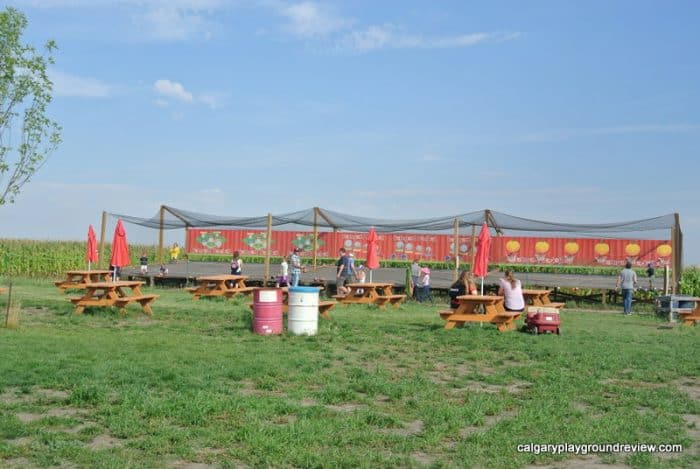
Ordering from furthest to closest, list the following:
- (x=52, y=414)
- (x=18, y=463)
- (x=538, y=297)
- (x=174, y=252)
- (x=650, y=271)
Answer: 1. (x=174, y=252)
2. (x=650, y=271)
3. (x=538, y=297)
4. (x=52, y=414)
5. (x=18, y=463)

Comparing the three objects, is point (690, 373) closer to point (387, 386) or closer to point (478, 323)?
point (387, 386)

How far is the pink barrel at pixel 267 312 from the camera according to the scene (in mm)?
13591

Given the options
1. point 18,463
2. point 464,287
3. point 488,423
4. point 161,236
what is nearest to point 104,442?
point 18,463

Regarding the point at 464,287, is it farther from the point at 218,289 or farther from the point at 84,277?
the point at 84,277

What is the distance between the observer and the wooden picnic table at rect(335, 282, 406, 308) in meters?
21.4

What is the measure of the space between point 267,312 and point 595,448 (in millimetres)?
8187

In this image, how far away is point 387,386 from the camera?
8500mm

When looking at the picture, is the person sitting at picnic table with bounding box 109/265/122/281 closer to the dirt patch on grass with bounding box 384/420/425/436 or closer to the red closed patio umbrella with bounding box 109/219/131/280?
the red closed patio umbrella with bounding box 109/219/131/280

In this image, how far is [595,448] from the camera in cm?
612

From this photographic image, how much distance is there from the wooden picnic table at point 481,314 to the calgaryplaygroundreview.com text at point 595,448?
8.64 m

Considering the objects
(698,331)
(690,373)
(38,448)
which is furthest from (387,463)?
(698,331)

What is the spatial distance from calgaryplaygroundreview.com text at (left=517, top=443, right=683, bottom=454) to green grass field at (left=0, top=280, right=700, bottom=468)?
80 millimetres

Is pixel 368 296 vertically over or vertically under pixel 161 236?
under

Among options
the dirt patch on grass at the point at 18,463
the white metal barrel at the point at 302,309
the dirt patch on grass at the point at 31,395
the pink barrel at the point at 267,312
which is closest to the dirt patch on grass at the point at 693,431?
the dirt patch on grass at the point at 18,463
